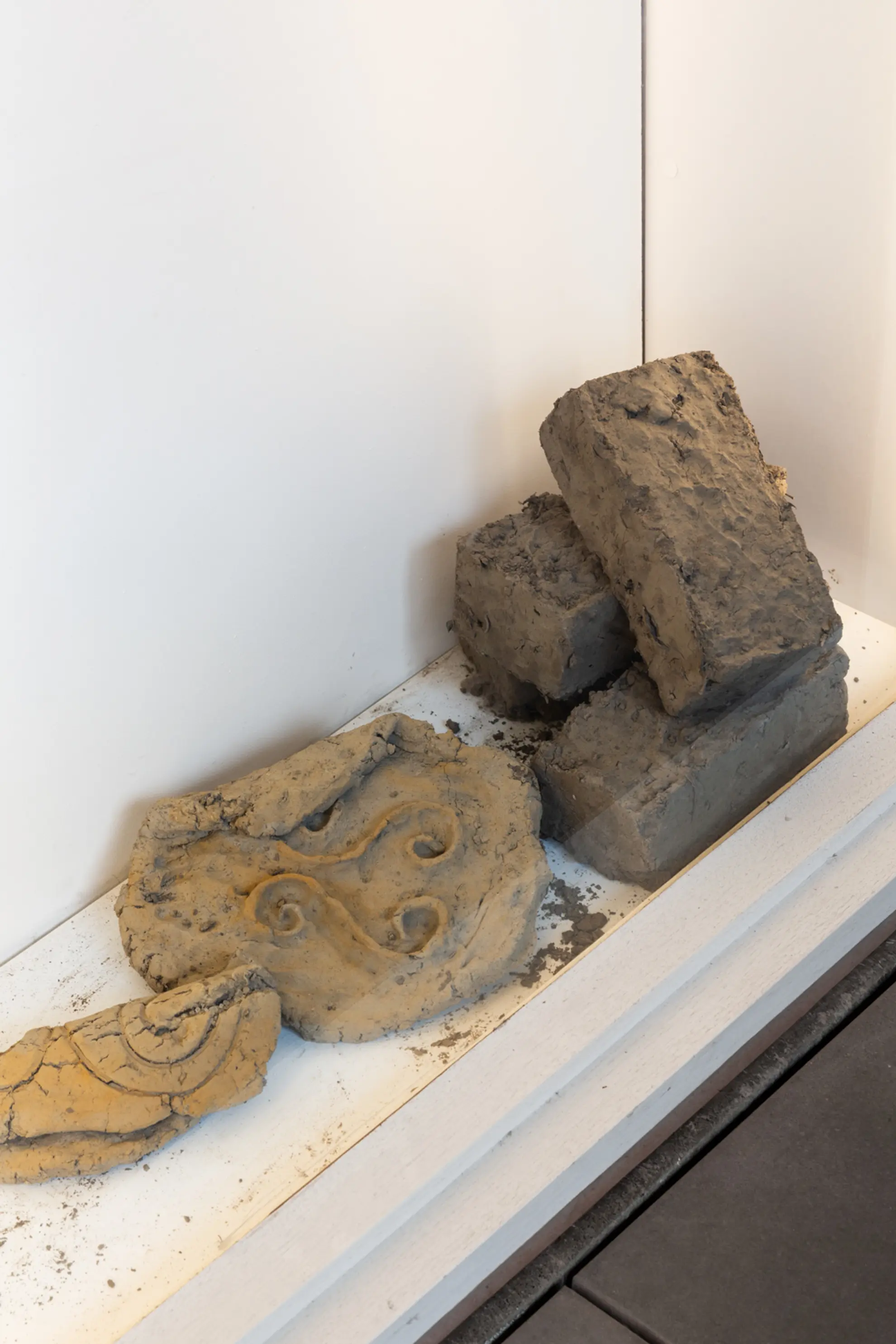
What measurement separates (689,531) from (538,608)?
0.35m

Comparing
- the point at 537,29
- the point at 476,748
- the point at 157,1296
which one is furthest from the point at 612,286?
the point at 157,1296

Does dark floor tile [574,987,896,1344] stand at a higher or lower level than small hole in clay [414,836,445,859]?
lower

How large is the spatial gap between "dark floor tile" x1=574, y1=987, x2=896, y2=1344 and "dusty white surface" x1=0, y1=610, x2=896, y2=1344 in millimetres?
411

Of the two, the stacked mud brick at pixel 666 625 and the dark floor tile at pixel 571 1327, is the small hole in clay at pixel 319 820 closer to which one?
the stacked mud brick at pixel 666 625

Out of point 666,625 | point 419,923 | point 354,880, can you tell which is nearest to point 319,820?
point 354,880

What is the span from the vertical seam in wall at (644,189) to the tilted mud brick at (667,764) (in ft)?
2.91

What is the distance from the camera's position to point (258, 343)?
6.66 feet

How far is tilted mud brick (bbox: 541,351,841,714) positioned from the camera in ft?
6.89

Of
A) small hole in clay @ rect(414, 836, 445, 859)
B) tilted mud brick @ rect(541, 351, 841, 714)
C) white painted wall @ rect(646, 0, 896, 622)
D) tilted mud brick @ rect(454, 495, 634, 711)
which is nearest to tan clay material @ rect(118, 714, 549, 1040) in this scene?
small hole in clay @ rect(414, 836, 445, 859)

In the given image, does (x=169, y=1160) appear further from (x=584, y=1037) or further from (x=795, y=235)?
(x=795, y=235)

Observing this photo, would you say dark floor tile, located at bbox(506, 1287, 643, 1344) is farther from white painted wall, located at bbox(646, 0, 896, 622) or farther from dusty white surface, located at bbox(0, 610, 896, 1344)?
white painted wall, located at bbox(646, 0, 896, 622)

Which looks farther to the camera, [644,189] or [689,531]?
[644,189]

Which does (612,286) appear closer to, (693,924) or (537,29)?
(537,29)

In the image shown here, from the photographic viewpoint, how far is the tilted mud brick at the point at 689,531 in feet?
6.89
